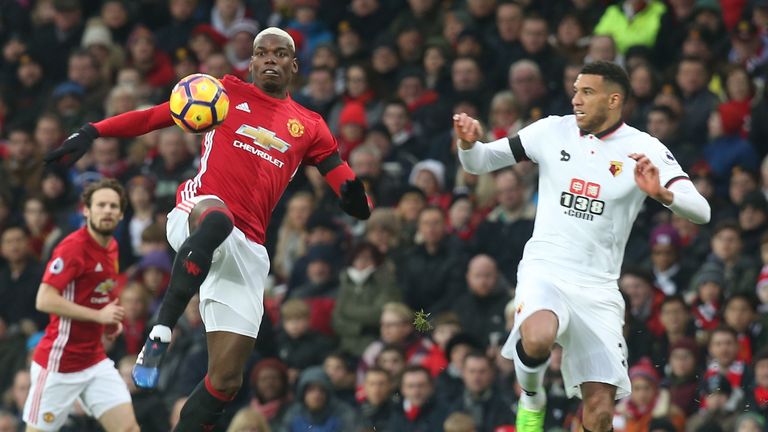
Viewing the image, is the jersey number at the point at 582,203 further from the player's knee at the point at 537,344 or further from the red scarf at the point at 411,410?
the red scarf at the point at 411,410

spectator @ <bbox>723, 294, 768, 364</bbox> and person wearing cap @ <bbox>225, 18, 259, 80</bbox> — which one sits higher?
person wearing cap @ <bbox>225, 18, 259, 80</bbox>

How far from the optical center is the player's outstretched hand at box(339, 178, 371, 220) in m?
9.99

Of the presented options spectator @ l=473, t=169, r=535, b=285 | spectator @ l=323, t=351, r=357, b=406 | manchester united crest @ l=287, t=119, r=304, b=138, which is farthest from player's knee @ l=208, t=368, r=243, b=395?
spectator @ l=473, t=169, r=535, b=285

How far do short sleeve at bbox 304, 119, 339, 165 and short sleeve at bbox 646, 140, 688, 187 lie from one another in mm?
2171

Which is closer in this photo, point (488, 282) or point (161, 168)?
point (488, 282)

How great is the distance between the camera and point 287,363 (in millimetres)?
14133

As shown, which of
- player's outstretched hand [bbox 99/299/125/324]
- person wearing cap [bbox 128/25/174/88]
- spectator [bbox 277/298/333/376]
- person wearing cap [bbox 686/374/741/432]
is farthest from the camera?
person wearing cap [bbox 128/25/174/88]

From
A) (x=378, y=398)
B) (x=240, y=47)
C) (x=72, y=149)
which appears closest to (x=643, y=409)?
(x=378, y=398)

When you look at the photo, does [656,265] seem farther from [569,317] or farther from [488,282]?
[569,317]

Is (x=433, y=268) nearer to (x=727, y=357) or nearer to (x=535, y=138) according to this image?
(x=727, y=357)

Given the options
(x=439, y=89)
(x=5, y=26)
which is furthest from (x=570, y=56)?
(x=5, y=26)

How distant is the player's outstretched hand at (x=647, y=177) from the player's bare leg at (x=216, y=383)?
2685 millimetres

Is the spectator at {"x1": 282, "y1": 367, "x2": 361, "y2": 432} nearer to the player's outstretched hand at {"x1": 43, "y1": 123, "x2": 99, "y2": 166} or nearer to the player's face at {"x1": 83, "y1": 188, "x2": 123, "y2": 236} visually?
the player's face at {"x1": 83, "y1": 188, "x2": 123, "y2": 236}

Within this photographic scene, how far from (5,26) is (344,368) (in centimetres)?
937
